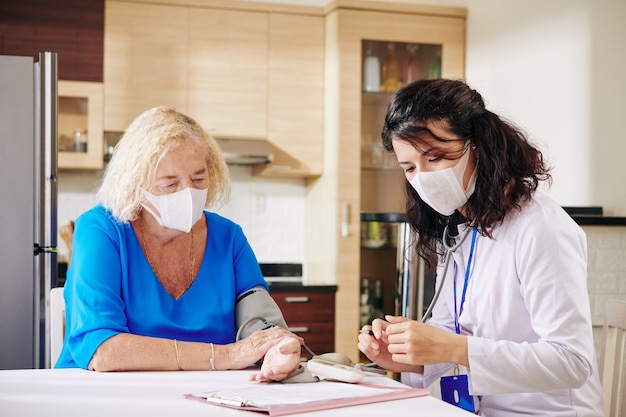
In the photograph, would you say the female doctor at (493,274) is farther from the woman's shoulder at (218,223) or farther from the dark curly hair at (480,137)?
the woman's shoulder at (218,223)

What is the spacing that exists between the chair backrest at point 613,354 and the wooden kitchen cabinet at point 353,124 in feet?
7.60

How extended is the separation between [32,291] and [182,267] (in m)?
1.00

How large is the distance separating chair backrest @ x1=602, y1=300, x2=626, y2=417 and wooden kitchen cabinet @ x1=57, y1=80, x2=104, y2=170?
9.13 ft

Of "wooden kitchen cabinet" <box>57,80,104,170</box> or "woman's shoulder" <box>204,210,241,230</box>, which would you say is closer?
"woman's shoulder" <box>204,210,241,230</box>

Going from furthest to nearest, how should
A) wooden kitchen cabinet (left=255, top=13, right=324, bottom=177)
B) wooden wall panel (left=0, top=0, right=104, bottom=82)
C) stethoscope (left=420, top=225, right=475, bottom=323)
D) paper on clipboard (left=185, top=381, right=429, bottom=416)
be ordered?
wooden kitchen cabinet (left=255, top=13, right=324, bottom=177) < wooden wall panel (left=0, top=0, right=104, bottom=82) < stethoscope (left=420, top=225, right=475, bottom=323) < paper on clipboard (left=185, top=381, right=429, bottom=416)

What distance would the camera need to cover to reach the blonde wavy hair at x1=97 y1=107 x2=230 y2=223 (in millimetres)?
1926

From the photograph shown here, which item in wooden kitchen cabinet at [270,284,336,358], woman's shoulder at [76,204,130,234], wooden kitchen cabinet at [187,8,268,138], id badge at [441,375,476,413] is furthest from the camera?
wooden kitchen cabinet at [187,8,268,138]

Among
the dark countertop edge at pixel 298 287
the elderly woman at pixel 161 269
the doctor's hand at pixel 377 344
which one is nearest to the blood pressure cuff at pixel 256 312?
the elderly woman at pixel 161 269

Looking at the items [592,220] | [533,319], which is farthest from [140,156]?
[592,220]

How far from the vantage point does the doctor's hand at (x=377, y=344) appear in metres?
1.57

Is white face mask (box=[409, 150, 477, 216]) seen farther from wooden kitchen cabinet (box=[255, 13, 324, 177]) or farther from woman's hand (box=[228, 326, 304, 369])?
wooden kitchen cabinet (box=[255, 13, 324, 177])

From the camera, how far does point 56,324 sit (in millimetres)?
2035

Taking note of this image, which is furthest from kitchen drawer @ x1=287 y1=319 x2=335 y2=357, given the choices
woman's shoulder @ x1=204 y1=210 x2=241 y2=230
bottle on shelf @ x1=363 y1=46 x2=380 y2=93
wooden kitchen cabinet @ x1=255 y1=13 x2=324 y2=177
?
woman's shoulder @ x1=204 y1=210 x2=241 y2=230

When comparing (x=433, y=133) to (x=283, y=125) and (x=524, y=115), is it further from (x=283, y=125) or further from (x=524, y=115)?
(x=283, y=125)
